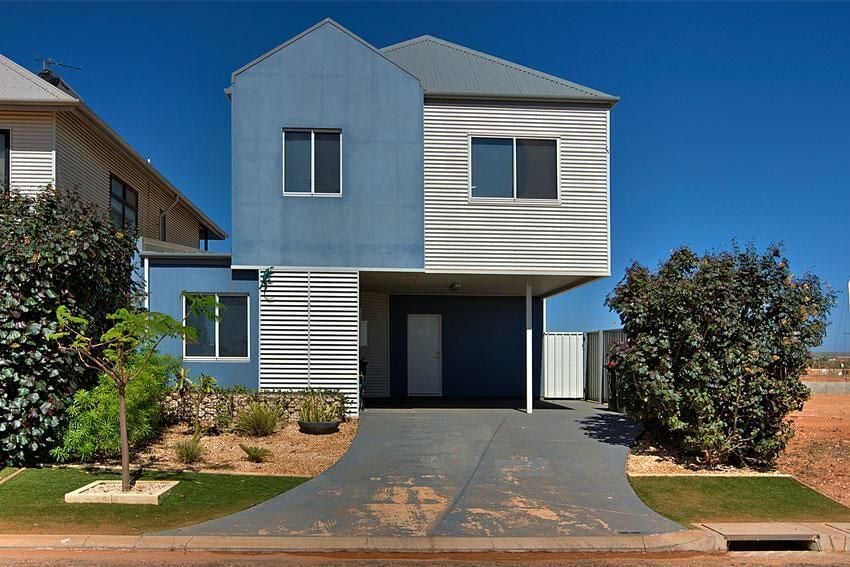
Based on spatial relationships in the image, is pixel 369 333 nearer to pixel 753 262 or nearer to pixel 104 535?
pixel 753 262

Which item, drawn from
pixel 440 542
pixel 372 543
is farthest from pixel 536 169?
pixel 372 543

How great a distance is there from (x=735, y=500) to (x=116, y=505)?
7.74 m

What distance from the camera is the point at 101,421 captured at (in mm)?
11000

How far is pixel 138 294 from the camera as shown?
44.3 feet

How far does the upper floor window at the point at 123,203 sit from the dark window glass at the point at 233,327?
3986 mm

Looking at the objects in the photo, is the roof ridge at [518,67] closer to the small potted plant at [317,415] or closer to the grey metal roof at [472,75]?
the grey metal roof at [472,75]

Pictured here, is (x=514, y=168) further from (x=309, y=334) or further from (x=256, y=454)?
(x=256, y=454)

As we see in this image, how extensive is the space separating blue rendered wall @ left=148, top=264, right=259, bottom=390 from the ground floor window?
15 centimetres

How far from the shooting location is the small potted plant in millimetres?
13516

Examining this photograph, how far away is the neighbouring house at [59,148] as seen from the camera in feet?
46.6

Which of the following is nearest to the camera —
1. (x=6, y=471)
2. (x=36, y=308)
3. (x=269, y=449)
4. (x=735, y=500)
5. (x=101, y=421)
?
(x=735, y=500)

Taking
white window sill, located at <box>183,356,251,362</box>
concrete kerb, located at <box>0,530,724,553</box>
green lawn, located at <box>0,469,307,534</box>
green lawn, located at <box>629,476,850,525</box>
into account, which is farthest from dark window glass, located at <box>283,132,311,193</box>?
concrete kerb, located at <box>0,530,724,553</box>

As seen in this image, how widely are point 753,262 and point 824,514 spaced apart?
13.2 ft

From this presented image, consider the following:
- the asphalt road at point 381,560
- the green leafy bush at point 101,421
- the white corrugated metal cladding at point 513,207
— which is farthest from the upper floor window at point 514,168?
the asphalt road at point 381,560
